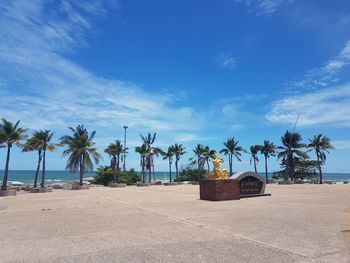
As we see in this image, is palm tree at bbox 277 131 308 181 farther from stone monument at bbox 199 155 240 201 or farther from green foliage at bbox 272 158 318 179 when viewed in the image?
stone monument at bbox 199 155 240 201

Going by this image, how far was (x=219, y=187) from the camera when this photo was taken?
64.0 feet

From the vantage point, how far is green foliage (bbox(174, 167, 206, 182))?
6106 centimetres

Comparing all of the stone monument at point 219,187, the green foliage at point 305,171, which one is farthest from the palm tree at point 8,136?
the green foliage at point 305,171

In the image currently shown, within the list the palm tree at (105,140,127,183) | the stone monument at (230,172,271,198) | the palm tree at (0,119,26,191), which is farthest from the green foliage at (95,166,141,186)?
the stone monument at (230,172,271,198)

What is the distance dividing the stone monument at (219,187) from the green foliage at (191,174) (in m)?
40.0

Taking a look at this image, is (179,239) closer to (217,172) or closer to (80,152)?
(217,172)

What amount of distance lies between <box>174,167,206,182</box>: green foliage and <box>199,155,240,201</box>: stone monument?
40.0m

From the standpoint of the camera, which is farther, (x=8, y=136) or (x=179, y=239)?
(x=8, y=136)

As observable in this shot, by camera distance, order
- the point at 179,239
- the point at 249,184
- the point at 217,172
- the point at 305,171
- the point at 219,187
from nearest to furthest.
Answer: the point at 179,239 → the point at 219,187 → the point at 217,172 → the point at 249,184 → the point at 305,171

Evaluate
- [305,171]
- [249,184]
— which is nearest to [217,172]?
[249,184]

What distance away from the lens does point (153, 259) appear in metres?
6.34

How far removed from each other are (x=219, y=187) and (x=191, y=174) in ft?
141

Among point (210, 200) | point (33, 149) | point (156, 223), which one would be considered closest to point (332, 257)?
point (156, 223)

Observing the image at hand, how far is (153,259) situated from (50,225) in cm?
557
